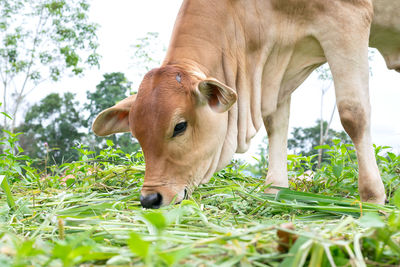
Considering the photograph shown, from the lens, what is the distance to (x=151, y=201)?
2396 mm

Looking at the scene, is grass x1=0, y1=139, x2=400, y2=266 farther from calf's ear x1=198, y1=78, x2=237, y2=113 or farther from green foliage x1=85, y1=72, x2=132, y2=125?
green foliage x1=85, y1=72, x2=132, y2=125

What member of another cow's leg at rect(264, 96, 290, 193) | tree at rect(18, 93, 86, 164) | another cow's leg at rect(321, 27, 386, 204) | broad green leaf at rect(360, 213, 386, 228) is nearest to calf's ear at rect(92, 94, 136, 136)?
another cow's leg at rect(264, 96, 290, 193)

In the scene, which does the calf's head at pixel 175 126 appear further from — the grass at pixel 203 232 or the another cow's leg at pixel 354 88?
the another cow's leg at pixel 354 88

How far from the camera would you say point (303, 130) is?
23.6m

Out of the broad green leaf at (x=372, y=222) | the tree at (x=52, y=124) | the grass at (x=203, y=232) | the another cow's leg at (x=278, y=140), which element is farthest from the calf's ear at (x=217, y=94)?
the tree at (x=52, y=124)

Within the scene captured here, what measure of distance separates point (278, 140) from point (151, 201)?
5.75ft

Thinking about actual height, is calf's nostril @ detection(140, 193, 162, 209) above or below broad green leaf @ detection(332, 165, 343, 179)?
below

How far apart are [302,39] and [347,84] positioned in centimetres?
53

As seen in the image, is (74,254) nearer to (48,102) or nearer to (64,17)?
(64,17)

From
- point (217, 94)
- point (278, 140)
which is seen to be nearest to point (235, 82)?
point (217, 94)

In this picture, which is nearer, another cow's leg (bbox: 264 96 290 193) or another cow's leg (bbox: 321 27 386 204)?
another cow's leg (bbox: 321 27 386 204)

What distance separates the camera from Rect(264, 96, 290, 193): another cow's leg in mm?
3676

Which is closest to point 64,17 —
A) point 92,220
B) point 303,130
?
point 303,130

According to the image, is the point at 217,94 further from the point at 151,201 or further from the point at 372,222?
the point at 372,222
